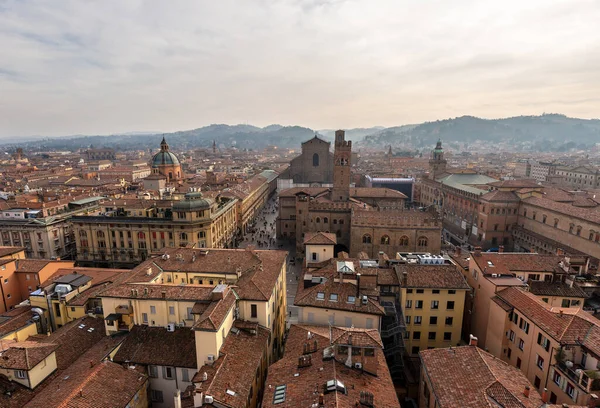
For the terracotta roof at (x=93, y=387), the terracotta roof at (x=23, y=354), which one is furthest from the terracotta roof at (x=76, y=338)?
the terracotta roof at (x=93, y=387)

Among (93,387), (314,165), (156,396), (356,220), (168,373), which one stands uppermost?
(314,165)

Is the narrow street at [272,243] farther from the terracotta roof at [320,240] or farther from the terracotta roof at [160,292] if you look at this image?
the terracotta roof at [160,292]

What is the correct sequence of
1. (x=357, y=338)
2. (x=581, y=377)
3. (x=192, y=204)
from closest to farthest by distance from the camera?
1. (x=581, y=377)
2. (x=357, y=338)
3. (x=192, y=204)

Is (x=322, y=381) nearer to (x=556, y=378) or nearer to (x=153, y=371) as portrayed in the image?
(x=153, y=371)

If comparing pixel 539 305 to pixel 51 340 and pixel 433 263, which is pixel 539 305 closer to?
pixel 433 263

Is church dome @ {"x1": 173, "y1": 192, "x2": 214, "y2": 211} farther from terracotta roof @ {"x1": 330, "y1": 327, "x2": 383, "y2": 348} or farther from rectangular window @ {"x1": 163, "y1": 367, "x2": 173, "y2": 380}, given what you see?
terracotta roof @ {"x1": 330, "y1": 327, "x2": 383, "y2": 348}

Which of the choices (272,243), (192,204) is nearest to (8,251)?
(192,204)
